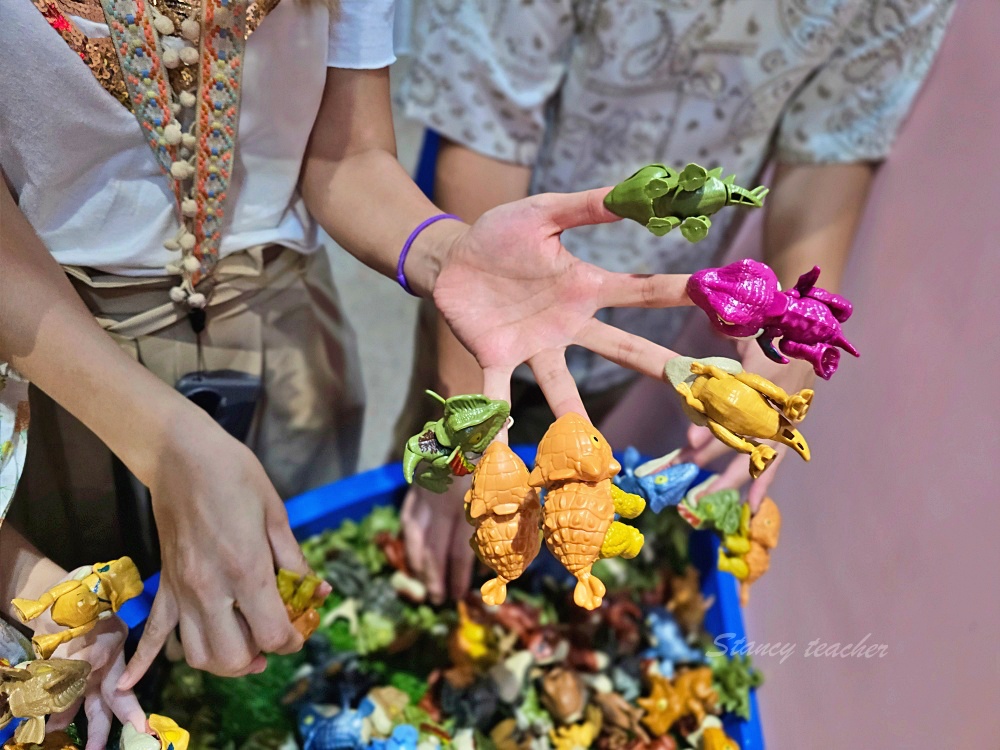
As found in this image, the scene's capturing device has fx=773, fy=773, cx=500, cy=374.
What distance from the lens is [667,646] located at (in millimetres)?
781

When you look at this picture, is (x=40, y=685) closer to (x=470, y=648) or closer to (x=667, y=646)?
(x=470, y=648)

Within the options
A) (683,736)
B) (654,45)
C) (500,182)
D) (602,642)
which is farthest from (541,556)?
(654,45)

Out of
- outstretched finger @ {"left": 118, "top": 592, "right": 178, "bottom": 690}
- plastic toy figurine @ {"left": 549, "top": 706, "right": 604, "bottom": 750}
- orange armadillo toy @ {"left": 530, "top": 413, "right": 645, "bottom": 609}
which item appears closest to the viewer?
orange armadillo toy @ {"left": 530, "top": 413, "right": 645, "bottom": 609}

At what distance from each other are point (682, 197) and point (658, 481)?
0.22 meters

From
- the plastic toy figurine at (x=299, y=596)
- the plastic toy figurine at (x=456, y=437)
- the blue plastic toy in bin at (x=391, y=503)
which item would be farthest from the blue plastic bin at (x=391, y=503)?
the plastic toy figurine at (x=456, y=437)

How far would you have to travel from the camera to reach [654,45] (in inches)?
25.5

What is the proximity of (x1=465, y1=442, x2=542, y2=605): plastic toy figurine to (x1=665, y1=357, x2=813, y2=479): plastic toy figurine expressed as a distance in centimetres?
10

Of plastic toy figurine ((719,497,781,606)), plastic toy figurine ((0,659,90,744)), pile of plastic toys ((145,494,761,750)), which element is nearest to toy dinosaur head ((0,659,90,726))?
plastic toy figurine ((0,659,90,744))

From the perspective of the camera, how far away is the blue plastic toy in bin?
0.71 m

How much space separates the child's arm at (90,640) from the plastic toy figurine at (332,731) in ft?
0.75

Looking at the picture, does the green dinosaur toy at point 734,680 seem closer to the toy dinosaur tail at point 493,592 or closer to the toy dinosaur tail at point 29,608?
the toy dinosaur tail at point 493,592

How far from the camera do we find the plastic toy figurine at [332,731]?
0.67 m

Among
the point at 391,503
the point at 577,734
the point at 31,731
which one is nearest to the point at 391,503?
the point at 391,503

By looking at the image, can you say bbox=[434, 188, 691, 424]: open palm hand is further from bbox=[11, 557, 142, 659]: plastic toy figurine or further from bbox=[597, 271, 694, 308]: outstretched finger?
bbox=[11, 557, 142, 659]: plastic toy figurine
